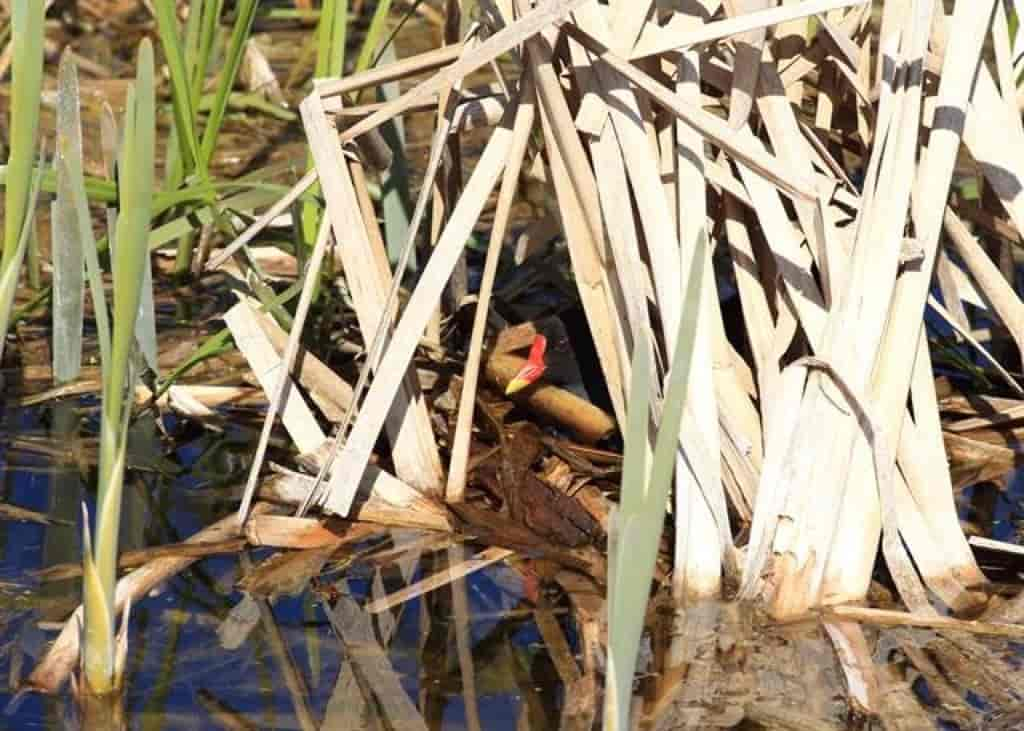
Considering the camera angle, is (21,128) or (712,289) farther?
(712,289)

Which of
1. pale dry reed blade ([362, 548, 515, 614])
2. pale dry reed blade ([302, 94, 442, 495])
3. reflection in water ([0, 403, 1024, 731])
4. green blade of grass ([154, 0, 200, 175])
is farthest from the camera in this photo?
green blade of grass ([154, 0, 200, 175])

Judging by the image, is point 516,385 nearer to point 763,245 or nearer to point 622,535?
point 763,245

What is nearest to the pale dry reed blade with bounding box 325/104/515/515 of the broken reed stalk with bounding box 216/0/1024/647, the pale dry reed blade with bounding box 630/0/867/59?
the broken reed stalk with bounding box 216/0/1024/647

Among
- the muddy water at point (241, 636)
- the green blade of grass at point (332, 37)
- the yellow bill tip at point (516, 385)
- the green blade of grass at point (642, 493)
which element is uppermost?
the green blade of grass at point (332, 37)

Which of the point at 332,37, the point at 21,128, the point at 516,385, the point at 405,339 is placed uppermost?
the point at 332,37

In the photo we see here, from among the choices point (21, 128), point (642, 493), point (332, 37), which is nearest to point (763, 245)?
point (332, 37)

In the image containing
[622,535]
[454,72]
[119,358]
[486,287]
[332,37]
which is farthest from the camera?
[332,37]

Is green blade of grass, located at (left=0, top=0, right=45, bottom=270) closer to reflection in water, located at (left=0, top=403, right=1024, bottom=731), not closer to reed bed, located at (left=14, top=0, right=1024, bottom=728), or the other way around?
reed bed, located at (left=14, top=0, right=1024, bottom=728)

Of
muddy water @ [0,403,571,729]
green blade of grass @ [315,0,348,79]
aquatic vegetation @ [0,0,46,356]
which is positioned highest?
green blade of grass @ [315,0,348,79]

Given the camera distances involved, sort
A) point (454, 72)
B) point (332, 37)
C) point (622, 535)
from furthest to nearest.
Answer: point (332, 37) < point (454, 72) < point (622, 535)

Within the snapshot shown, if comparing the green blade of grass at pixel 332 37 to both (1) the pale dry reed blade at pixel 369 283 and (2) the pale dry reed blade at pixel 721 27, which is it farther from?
(2) the pale dry reed blade at pixel 721 27

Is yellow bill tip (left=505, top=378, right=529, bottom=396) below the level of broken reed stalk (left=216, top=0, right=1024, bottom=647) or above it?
below

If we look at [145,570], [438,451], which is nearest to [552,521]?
[438,451]

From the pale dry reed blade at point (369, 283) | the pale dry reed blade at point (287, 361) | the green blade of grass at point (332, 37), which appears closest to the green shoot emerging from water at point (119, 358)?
the pale dry reed blade at point (287, 361)
